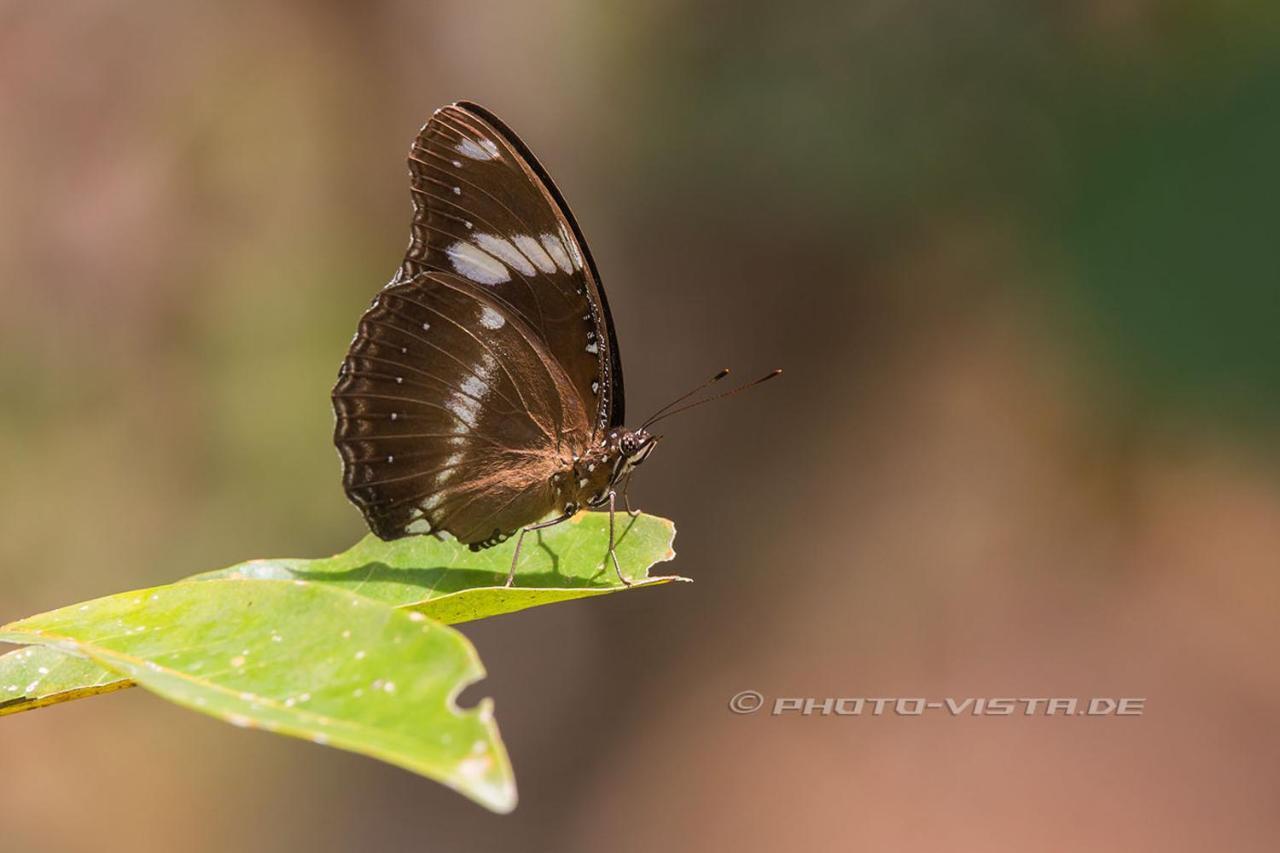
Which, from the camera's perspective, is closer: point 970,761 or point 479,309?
point 479,309

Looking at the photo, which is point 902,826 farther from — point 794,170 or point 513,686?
point 794,170

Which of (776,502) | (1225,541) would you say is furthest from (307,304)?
(1225,541)

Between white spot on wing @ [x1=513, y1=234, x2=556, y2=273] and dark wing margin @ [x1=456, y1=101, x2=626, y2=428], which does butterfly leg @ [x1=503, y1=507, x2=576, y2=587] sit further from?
white spot on wing @ [x1=513, y1=234, x2=556, y2=273]

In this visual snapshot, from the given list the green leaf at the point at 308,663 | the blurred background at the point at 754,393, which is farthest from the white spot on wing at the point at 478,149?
the blurred background at the point at 754,393

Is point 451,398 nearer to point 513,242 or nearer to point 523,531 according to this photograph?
point 513,242

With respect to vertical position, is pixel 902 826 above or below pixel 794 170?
below

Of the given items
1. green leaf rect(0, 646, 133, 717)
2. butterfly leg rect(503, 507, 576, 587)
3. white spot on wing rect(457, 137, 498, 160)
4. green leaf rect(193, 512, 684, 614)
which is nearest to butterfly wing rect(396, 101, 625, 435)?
white spot on wing rect(457, 137, 498, 160)

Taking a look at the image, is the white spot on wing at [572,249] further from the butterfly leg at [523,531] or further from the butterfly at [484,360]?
the butterfly leg at [523,531]
